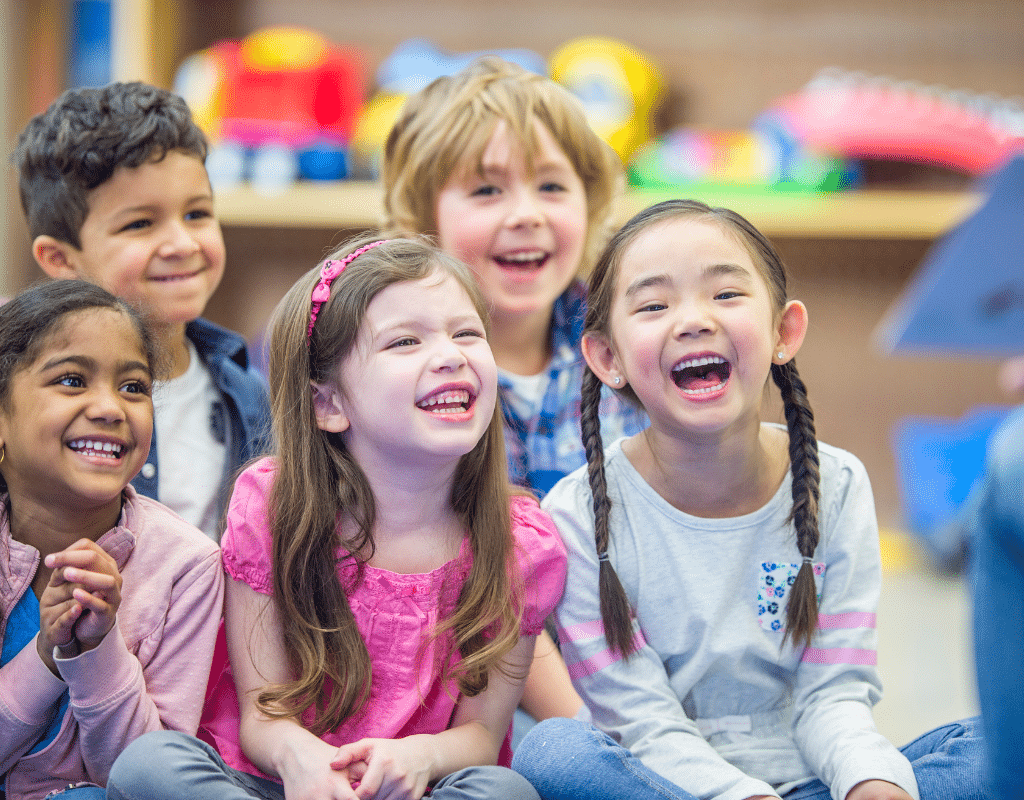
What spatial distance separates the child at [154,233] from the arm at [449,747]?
1.36ft

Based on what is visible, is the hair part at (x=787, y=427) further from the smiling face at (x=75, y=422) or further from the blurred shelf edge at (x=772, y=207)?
the blurred shelf edge at (x=772, y=207)

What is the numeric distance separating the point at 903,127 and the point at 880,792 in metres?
1.91

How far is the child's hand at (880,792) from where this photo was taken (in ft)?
2.77

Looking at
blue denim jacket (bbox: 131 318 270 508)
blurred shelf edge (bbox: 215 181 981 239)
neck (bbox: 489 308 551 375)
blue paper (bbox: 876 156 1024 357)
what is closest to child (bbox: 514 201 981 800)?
neck (bbox: 489 308 551 375)

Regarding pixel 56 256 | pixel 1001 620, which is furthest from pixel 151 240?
pixel 1001 620

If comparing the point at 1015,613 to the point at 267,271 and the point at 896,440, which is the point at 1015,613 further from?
the point at 267,271

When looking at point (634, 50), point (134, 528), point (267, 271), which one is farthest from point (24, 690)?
point (634, 50)

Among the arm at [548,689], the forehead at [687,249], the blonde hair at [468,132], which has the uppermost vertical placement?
the blonde hair at [468,132]

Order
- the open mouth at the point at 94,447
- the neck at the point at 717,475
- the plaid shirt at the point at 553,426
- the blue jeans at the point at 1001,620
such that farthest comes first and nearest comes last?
1. the plaid shirt at the point at 553,426
2. the neck at the point at 717,475
3. the open mouth at the point at 94,447
4. the blue jeans at the point at 1001,620

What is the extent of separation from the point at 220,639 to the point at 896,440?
76.1 inches

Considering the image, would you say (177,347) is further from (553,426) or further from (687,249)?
(687,249)

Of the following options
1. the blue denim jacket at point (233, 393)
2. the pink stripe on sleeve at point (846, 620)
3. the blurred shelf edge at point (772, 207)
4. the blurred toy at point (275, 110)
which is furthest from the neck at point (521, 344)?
the blurred toy at point (275, 110)

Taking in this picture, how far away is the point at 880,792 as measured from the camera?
33.2 inches

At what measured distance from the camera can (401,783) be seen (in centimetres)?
88
